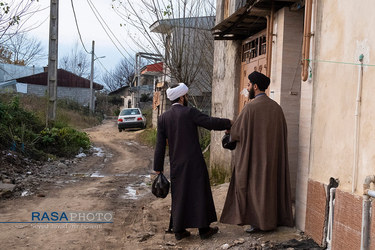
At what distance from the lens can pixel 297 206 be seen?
470cm

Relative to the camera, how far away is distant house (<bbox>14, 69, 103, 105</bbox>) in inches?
1535

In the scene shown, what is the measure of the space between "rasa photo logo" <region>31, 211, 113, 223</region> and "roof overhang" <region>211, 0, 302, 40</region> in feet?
11.5

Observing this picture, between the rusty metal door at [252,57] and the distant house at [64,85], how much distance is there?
34.1 meters

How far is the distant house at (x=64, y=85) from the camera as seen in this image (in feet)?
128

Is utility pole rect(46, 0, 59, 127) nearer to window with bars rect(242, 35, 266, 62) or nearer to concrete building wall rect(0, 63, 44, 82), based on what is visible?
window with bars rect(242, 35, 266, 62)

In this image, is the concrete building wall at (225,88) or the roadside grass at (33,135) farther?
the roadside grass at (33,135)

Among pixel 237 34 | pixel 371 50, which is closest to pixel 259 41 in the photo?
pixel 237 34

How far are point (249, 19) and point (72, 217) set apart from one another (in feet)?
13.0

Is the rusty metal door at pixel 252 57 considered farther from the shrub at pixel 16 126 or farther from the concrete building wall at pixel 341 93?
the shrub at pixel 16 126

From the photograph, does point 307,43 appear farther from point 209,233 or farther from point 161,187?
point 209,233

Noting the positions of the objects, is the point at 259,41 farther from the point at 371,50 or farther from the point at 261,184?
the point at 371,50

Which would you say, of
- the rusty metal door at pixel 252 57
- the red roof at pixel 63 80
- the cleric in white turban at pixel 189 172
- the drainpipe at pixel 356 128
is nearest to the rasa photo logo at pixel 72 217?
the cleric in white turban at pixel 189 172

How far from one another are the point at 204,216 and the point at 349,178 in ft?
5.55

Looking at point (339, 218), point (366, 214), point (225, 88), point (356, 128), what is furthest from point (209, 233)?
point (225, 88)
